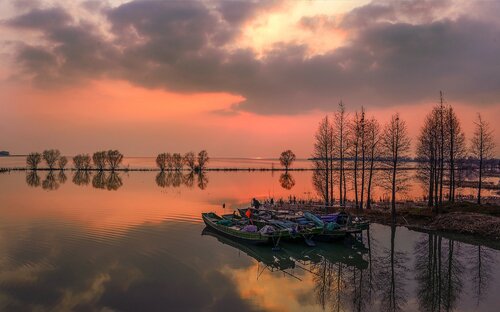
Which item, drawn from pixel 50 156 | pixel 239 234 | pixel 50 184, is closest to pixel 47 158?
pixel 50 156

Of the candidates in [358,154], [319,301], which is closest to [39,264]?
[319,301]

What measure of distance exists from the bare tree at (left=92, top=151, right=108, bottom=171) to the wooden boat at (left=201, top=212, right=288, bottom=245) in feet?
445

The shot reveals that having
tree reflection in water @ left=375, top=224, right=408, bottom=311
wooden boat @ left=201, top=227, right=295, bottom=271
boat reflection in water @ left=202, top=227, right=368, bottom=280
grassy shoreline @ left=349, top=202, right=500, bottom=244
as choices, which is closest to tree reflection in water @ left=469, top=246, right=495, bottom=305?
grassy shoreline @ left=349, top=202, right=500, bottom=244

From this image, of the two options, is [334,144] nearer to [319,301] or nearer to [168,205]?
[168,205]

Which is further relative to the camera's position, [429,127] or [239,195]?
[239,195]

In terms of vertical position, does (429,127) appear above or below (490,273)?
above

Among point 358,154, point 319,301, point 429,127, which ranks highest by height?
point 429,127

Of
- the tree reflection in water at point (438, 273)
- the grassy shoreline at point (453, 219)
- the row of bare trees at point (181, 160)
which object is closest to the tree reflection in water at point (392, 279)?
the tree reflection in water at point (438, 273)

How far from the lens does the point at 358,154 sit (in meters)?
48.7

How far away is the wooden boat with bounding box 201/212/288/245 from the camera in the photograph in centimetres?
3019

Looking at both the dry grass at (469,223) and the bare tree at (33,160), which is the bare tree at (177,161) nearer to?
the bare tree at (33,160)

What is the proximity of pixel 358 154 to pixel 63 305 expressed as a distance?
1580 inches

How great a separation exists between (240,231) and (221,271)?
8.26 metres

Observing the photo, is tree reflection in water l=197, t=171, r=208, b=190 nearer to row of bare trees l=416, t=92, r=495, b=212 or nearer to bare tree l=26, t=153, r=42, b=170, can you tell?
row of bare trees l=416, t=92, r=495, b=212
